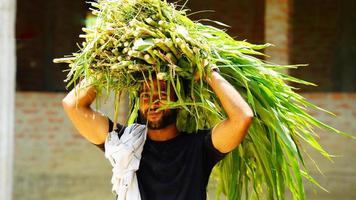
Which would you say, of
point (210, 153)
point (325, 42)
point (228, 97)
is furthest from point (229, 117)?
point (325, 42)

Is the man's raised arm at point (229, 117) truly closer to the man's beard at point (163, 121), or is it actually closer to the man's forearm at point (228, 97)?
the man's forearm at point (228, 97)

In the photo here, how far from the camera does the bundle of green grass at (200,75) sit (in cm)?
322

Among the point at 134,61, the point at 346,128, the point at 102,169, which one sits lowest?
the point at 102,169

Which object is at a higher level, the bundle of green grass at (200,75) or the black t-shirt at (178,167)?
the bundle of green grass at (200,75)

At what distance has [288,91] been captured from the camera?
3.59 m

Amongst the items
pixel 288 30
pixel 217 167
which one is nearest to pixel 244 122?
pixel 217 167

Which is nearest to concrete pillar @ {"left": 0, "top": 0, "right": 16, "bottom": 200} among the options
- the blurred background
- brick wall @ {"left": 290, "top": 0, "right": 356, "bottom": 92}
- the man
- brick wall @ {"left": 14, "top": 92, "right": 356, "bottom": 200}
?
the blurred background

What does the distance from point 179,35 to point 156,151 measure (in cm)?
49

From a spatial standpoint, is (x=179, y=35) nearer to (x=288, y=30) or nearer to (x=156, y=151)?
(x=156, y=151)

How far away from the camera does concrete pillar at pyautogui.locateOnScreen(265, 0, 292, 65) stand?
7.76m

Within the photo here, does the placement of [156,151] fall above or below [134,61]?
below

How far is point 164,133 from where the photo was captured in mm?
3375

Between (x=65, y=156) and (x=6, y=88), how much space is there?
91.3 inches

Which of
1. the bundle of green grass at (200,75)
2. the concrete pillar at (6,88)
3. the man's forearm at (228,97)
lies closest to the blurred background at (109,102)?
the concrete pillar at (6,88)
